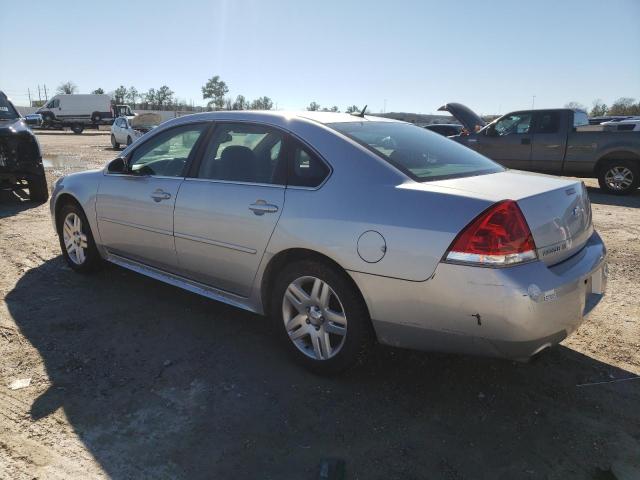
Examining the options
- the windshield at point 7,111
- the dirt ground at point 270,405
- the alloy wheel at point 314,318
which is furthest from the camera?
the windshield at point 7,111

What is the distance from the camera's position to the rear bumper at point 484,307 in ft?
7.78

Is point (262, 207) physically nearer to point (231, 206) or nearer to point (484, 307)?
point (231, 206)

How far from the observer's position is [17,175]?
8.15 meters

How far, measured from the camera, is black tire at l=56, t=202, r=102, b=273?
4734mm

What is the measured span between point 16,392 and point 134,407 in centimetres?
75

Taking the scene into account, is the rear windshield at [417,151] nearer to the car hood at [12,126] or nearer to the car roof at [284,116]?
the car roof at [284,116]

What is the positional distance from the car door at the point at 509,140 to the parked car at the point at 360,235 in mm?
8717

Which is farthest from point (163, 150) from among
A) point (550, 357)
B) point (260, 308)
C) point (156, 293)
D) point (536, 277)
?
point (550, 357)

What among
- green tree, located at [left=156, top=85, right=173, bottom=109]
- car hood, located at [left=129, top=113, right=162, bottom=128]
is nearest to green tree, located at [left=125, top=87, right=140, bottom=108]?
green tree, located at [left=156, top=85, right=173, bottom=109]

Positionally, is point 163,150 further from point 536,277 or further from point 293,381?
point 536,277

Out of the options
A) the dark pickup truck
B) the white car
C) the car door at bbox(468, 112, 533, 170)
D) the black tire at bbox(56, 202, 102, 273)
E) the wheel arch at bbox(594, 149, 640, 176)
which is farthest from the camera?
the white car

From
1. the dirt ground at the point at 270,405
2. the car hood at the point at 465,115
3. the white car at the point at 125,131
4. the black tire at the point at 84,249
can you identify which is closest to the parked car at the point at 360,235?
the dirt ground at the point at 270,405

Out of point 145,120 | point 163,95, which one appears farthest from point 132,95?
point 145,120

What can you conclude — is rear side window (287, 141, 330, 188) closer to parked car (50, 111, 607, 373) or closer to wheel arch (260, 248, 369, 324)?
parked car (50, 111, 607, 373)
